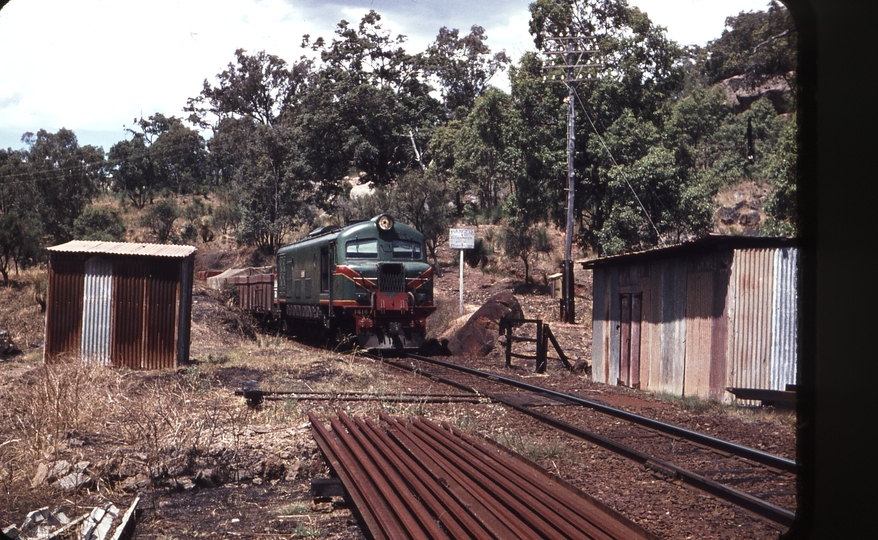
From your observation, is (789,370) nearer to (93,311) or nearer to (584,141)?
(93,311)

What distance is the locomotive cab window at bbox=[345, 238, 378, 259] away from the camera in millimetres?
18188

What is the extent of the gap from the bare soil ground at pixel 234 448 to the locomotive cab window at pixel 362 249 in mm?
4677

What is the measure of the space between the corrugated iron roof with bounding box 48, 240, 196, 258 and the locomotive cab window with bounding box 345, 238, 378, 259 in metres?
4.45

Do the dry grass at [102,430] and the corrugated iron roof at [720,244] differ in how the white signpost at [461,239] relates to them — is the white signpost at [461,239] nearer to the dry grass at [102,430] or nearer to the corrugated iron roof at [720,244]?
the corrugated iron roof at [720,244]

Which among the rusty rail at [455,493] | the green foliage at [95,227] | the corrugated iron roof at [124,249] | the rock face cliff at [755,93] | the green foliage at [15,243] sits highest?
the rock face cliff at [755,93]

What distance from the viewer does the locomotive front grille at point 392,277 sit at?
18.4 metres

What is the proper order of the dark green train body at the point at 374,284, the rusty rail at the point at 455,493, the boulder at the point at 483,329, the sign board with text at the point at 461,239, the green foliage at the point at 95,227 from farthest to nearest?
the green foliage at the point at 95,227 < the sign board with text at the point at 461,239 < the boulder at the point at 483,329 < the dark green train body at the point at 374,284 < the rusty rail at the point at 455,493

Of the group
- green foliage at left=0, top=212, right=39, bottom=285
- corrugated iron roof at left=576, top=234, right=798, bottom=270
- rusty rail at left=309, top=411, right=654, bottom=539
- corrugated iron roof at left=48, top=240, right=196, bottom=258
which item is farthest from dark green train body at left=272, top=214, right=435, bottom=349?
green foliage at left=0, top=212, right=39, bottom=285

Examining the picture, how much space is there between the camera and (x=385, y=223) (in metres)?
18.9

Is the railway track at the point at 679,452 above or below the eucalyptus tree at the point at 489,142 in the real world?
below

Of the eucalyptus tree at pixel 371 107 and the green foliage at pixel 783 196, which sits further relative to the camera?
the eucalyptus tree at pixel 371 107

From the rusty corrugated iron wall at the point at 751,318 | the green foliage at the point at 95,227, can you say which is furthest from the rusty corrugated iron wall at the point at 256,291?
the rusty corrugated iron wall at the point at 751,318

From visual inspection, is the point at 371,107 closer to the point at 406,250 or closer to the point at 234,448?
the point at 406,250

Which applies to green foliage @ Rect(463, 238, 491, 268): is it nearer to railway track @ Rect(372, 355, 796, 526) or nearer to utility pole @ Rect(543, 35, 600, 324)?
utility pole @ Rect(543, 35, 600, 324)
